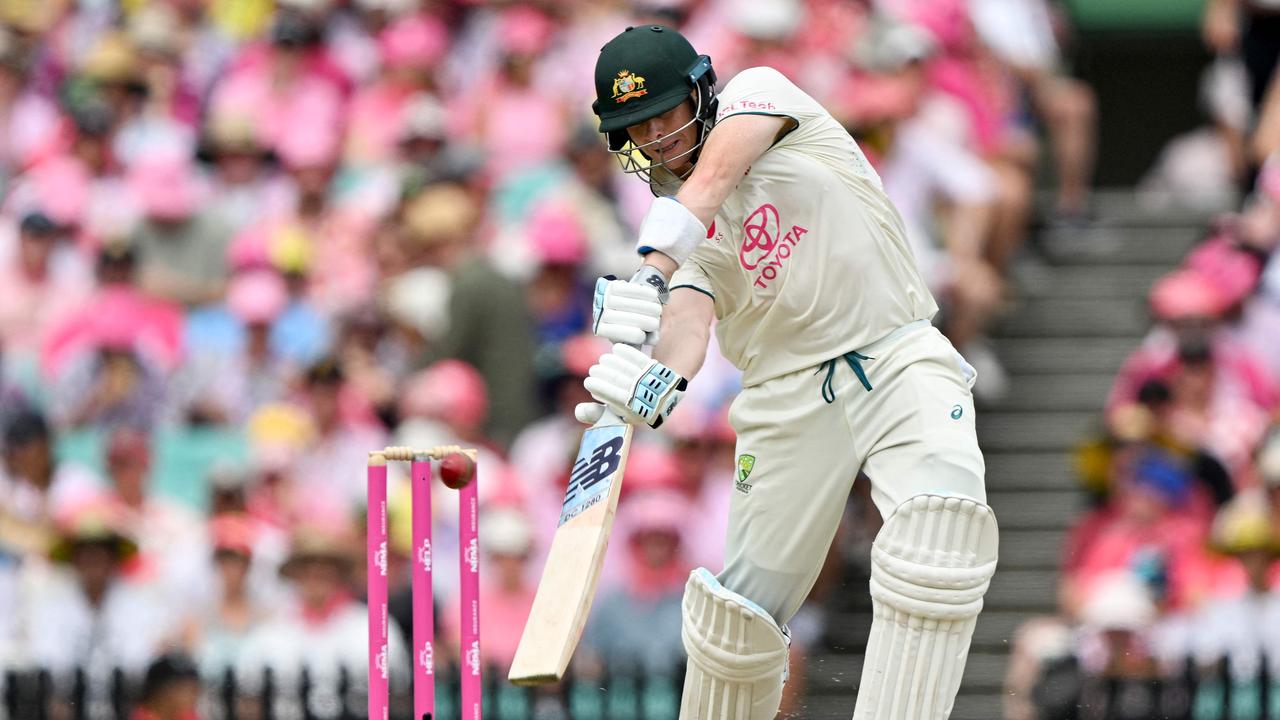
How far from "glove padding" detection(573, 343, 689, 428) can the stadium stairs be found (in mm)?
3613

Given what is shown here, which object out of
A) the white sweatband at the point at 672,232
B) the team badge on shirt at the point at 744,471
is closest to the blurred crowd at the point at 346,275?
the team badge on shirt at the point at 744,471

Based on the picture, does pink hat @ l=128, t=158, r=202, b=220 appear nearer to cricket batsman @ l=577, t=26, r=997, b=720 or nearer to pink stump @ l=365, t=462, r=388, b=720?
cricket batsman @ l=577, t=26, r=997, b=720

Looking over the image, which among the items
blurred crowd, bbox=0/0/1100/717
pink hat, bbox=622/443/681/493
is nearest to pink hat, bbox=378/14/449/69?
blurred crowd, bbox=0/0/1100/717

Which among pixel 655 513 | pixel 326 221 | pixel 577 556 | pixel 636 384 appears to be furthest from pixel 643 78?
pixel 326 221

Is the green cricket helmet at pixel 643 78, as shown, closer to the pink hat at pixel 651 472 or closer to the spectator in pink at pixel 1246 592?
the pink hat at pixel 651 472

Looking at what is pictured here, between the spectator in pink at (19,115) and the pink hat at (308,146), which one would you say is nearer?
the pink hat at (308,146)

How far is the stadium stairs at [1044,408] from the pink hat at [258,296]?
314cm

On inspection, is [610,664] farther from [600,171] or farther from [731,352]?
[600,171]

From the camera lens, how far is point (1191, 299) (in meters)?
10.1

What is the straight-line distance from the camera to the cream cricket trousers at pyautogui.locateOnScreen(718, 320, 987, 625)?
594 cm

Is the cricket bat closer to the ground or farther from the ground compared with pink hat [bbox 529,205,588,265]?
closer to the ground

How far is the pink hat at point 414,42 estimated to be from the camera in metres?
11.8

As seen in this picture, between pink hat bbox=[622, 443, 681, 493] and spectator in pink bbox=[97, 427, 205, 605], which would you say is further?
pink hat bbox=[622, 443, 681, 493]

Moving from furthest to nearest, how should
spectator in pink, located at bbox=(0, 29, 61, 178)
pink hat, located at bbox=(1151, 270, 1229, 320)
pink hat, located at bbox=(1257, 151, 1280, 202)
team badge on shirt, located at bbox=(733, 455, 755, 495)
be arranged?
spectator in pink, located at bbox=(0, 29, 61, 178) → pink hat, located at bbox=(1257, 151, 1280, 202) → pink hat, located at bbox=(1151, 270, 1229, 320) → team badge on shirt, located at bbox=(733, 455, 755, 495)
